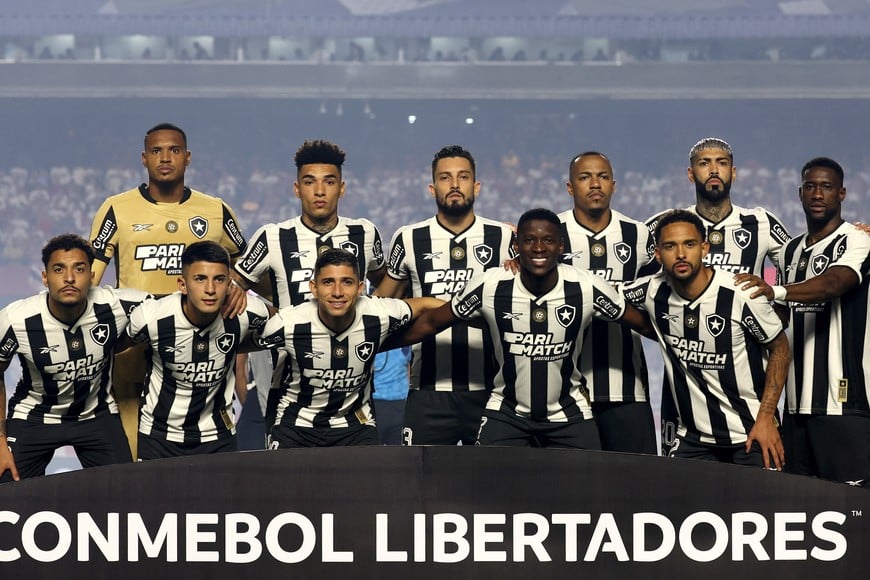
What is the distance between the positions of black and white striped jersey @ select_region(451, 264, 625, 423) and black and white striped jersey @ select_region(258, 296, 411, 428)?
308 mm

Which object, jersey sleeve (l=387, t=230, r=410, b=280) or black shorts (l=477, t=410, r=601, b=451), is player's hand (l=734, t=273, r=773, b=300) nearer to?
black shorts (l=477, t=410, r=601, b=451)

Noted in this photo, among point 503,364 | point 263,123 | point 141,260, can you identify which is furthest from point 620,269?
point 263,123

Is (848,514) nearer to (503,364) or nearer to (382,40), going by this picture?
(503,364)

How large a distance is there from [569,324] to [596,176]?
72 cm

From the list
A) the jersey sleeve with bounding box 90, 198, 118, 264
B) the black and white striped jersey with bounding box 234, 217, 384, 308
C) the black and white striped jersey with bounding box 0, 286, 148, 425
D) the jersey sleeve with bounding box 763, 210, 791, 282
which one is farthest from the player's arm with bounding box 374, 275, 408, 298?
the jersey sleeve with bounding box 763, 210, 791, 282

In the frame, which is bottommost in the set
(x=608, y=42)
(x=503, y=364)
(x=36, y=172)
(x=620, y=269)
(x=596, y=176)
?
(x=503, y=364)

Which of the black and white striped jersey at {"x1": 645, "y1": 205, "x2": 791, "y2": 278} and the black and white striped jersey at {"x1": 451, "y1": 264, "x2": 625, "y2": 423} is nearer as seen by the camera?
the black and white striped jersey at {"x1": 451, "y1": 264, "x2": 625, "y2": 423}

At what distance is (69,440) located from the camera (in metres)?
4.09

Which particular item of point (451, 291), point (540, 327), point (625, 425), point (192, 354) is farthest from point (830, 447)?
point (192, 354)

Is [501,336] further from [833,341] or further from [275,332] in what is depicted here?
[833,341]

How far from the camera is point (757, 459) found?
403cm

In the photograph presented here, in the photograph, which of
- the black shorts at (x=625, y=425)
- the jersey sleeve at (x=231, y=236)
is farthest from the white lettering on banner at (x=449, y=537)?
the jersey sleeve at (x=231, y=236)

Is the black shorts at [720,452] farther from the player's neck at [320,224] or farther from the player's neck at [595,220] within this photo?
the player's neck at [320,224]

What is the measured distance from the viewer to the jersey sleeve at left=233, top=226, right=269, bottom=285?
457cm
